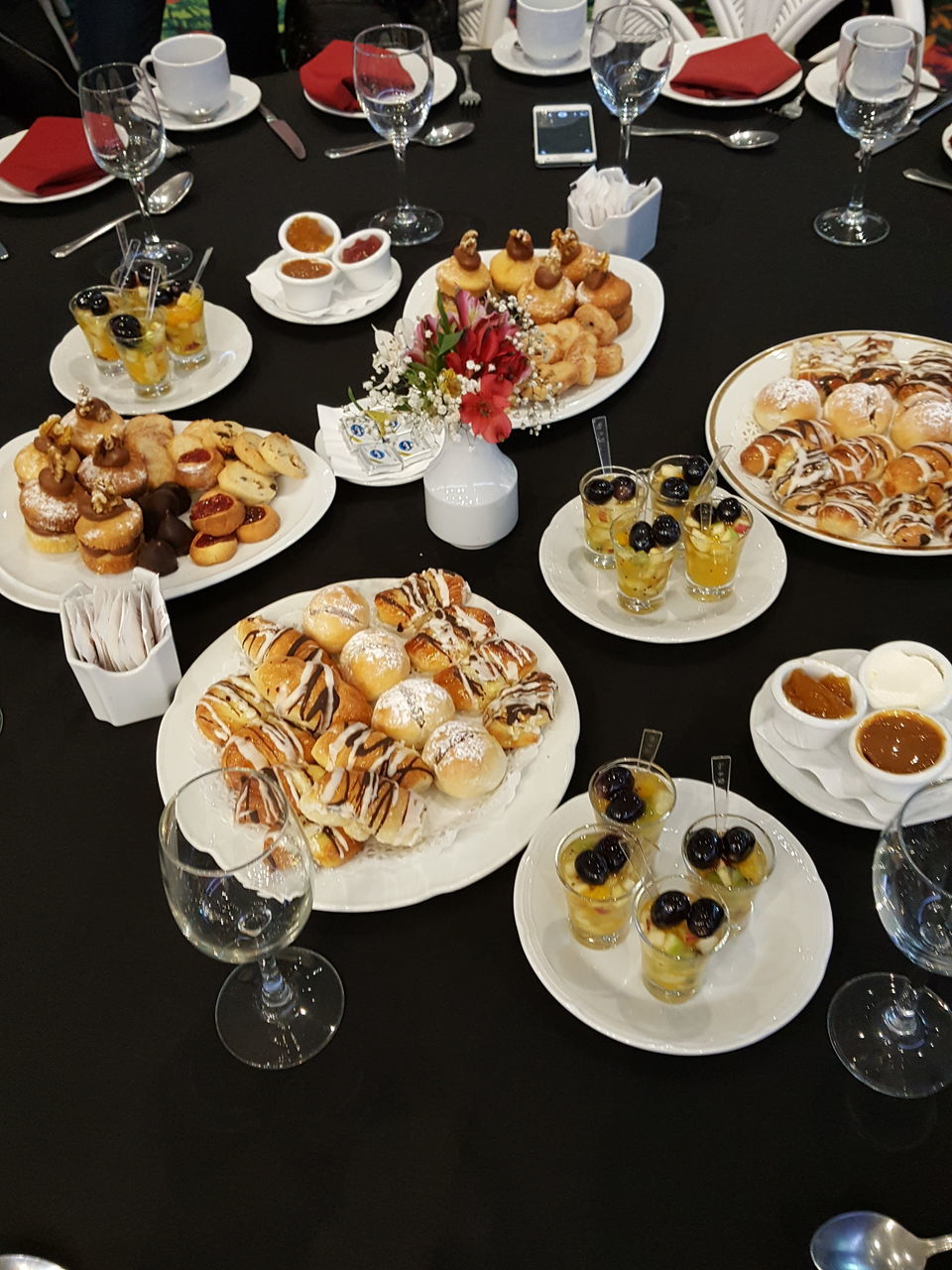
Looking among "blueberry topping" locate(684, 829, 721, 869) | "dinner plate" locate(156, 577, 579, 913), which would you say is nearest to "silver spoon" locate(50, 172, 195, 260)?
"dinner plate" locate(156, 577, 579, 913)

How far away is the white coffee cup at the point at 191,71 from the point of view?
2.50 meters

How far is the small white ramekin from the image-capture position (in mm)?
1325

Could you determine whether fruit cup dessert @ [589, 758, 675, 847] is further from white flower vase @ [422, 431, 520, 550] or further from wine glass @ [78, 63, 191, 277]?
wine glass @ [78, 63, 191, 277]

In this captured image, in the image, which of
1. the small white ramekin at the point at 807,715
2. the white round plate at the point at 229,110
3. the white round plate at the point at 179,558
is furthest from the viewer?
the white round plate at the point at 229,110

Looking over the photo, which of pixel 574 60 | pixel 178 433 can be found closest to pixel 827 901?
pixel 178 433

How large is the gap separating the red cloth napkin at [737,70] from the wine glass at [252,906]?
220 cm

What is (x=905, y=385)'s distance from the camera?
6.05 ft

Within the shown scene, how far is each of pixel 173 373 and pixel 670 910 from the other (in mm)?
1457

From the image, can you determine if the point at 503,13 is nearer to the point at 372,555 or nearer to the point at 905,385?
the point at 905,385

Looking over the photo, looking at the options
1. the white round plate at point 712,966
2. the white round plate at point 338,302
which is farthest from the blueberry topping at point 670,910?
the white round plate at point 338,302

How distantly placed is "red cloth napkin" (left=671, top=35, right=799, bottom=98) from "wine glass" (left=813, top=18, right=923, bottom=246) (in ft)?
1.16

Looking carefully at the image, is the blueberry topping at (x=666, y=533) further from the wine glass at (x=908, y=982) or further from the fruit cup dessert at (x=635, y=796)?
the wine glass at (x=908, y=982)

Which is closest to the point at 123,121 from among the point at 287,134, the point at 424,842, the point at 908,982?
the point at 287,134

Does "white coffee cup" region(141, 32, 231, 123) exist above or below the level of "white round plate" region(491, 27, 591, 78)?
above
